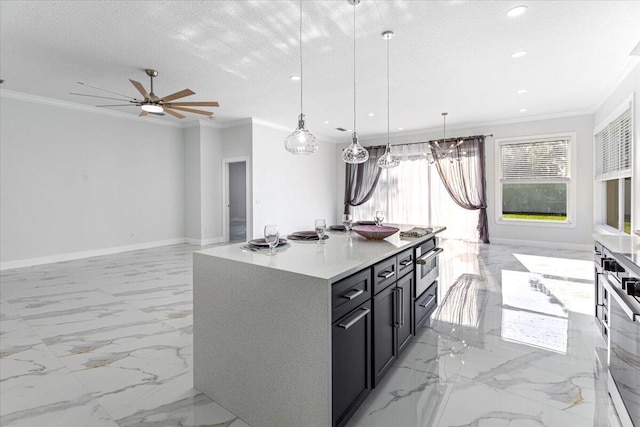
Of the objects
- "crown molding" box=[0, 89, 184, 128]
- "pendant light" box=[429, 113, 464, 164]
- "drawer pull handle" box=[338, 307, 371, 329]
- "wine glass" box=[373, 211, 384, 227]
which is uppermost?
"crown molding" box=[0, 89, 184, 128]

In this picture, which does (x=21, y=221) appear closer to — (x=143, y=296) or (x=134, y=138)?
(x=134, y=138)

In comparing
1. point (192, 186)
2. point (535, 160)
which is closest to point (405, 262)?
point (535, 160)

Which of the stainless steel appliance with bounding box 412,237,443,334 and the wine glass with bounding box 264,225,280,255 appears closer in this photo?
the wine glass with bounding box 264,225,280,255

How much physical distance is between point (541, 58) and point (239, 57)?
3675 millimetres

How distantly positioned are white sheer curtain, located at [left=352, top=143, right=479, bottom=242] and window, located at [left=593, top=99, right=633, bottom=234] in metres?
2.30

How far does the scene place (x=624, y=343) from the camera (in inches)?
62.6

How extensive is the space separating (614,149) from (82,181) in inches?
353

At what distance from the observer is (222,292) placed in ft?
5.90

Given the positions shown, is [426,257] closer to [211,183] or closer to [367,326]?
[367,326]

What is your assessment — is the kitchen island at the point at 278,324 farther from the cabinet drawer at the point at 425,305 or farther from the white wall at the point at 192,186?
the white wall at the point at 192,186

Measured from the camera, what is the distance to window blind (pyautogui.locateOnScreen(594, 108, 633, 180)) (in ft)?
13.9

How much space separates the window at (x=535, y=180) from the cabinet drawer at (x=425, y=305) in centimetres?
534

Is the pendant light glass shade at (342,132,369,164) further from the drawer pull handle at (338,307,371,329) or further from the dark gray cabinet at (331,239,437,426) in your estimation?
the drawer pull handle at (338,307,371,329)

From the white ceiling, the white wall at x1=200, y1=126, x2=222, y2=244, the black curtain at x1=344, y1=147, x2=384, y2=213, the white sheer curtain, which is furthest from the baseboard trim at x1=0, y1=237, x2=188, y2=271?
the white sheer curtain
